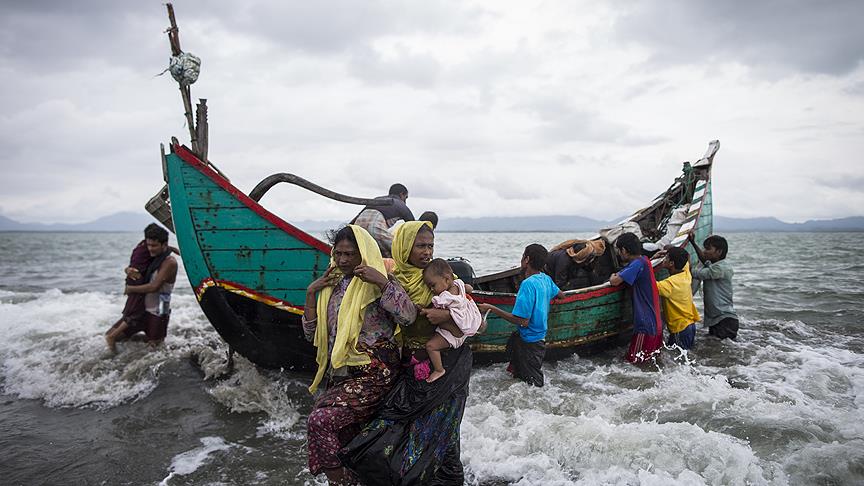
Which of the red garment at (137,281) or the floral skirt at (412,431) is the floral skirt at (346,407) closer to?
the floral skirt at (412,431)

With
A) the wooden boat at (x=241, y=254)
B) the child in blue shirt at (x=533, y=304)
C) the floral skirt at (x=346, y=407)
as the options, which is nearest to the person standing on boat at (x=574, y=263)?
the wooden boat at (x=241, y=254)

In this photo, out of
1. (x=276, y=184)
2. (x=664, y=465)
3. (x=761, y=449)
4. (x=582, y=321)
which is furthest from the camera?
(x=582, y=321)

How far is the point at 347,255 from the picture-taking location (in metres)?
2.79

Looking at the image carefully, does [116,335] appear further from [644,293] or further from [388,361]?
[644,293]

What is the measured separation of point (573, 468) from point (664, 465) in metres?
0.68

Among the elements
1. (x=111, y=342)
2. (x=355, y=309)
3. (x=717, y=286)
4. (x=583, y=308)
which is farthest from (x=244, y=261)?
(x=717, y=286)

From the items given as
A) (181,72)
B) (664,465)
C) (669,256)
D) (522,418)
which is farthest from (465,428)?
(181,72)

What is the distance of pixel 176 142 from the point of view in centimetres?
487

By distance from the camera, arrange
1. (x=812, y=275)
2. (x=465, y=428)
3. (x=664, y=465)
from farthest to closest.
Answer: (x=812, y=275) < (x=465, y=428) < (x=664, y=465)

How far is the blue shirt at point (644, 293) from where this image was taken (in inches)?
245

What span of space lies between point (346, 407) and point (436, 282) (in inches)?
31.5

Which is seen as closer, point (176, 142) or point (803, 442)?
point (803, 442)

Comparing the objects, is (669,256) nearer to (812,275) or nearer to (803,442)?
(803,442)

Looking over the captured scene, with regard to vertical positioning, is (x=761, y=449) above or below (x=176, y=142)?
below
